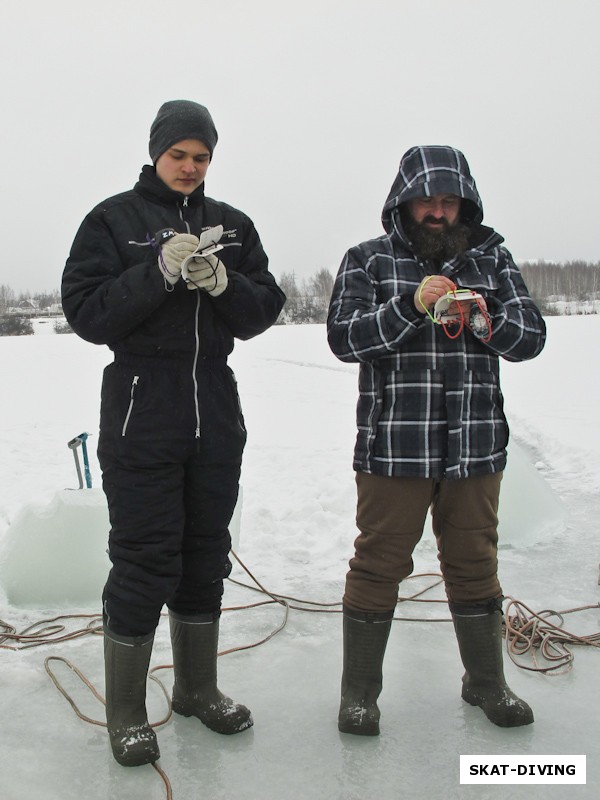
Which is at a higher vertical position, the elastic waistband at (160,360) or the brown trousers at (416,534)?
the elastic waistband at (160,360)

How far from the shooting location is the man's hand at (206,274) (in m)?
2.19

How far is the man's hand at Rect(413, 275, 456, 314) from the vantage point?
2295mm

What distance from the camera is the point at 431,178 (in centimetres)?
245

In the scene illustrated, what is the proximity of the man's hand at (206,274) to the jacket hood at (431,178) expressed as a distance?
2.24ft

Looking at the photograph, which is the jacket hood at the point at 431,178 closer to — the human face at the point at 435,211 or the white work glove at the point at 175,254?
the human face at the point at 435,211

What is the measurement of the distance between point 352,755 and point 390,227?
1738 millimetres

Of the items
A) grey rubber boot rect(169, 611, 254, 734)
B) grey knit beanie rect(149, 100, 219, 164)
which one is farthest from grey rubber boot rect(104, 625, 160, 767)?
grey knit beanie rect(149, 100, 219, 164)

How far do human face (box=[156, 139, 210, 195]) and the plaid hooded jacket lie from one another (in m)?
0.58

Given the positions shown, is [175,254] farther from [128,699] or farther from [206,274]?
[128,699]

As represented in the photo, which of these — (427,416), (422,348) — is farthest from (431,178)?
(427,416)

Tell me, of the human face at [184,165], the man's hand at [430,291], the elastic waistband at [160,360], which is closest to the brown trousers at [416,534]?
the man's hand at [430,291]

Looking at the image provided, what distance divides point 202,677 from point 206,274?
53.3 inches

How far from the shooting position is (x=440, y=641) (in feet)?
10.4

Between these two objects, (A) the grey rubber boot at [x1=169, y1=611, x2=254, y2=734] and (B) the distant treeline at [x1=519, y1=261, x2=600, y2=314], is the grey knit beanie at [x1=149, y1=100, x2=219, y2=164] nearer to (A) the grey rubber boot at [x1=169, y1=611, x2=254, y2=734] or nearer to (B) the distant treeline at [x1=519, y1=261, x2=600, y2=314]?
(A) the grey rubber boot at [x1=169, y1=611, x2=254, y2=734]
